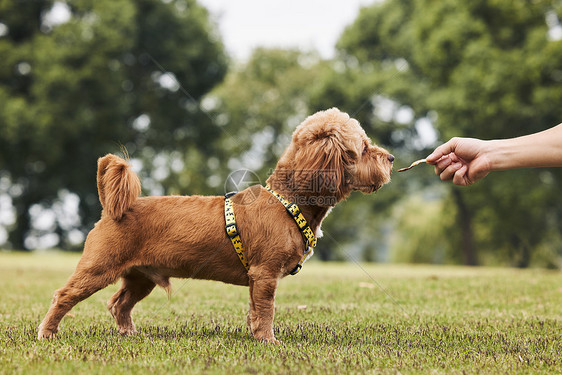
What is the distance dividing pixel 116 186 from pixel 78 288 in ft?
3.00

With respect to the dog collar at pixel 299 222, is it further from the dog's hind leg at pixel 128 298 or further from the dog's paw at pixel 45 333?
the dog's paw at pixel 45 333

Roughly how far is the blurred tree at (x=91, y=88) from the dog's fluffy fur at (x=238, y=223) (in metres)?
16.5

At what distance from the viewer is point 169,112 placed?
27641 mm

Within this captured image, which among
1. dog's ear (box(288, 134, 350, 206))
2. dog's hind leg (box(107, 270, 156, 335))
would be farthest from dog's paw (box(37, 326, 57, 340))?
dog's ear (box(288, 134, 350, 206))

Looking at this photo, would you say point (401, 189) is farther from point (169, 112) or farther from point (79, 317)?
point (79, 317)

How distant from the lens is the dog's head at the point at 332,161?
4.60 metres

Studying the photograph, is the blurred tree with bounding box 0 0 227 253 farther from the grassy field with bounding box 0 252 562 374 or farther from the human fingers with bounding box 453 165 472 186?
the human fingers with bounding box 453 165 472 186

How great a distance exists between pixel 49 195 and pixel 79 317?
21.0 m

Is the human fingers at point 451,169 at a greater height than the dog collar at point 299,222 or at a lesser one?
greater

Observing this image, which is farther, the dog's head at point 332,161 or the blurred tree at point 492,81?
the blurred tree at point 492,81

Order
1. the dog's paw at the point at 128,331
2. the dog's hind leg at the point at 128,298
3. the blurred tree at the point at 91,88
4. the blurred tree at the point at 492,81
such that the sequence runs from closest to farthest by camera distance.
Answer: the dog's paw at the point at 128,331, the dog's hind leg at the point at 128,298, the blurred tree at the point at 492,81, the blurred tree at the point at 91,88

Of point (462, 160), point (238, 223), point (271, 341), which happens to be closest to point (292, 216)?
point (238, 223)

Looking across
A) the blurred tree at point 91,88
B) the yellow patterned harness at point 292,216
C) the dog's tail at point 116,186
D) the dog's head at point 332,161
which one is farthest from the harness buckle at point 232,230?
the blurred tree at point 91,88

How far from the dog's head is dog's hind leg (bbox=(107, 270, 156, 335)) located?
5.13 feet
